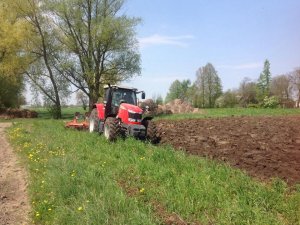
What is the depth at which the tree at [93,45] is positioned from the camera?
3428 centimetres

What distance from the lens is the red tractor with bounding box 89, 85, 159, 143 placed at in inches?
531

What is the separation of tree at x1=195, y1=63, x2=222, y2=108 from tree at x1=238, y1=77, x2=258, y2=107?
5.63 m

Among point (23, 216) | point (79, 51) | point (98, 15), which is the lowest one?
point (23, 216)

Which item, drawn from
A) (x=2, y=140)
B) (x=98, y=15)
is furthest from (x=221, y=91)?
(x=2, y=140)

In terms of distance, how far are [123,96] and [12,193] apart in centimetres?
754

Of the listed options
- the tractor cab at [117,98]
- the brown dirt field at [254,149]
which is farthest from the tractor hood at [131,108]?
the brown dirt field at [254,149]

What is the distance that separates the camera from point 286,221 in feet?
17.7

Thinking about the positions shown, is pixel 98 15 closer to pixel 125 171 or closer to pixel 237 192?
pixel 125 171

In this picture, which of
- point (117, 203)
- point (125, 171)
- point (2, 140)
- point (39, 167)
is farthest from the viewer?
point (2, 140)

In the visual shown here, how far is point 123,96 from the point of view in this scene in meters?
15.2

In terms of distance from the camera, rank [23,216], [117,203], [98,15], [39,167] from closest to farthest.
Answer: [117,203] < [23,216] < [39,167] < [98,15]

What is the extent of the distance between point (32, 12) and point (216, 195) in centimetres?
3337

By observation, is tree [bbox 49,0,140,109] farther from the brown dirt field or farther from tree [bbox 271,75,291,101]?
tree [bbox 271,75,291,101]

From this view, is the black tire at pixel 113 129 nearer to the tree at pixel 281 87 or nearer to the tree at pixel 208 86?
the tree at pixel 208 86
